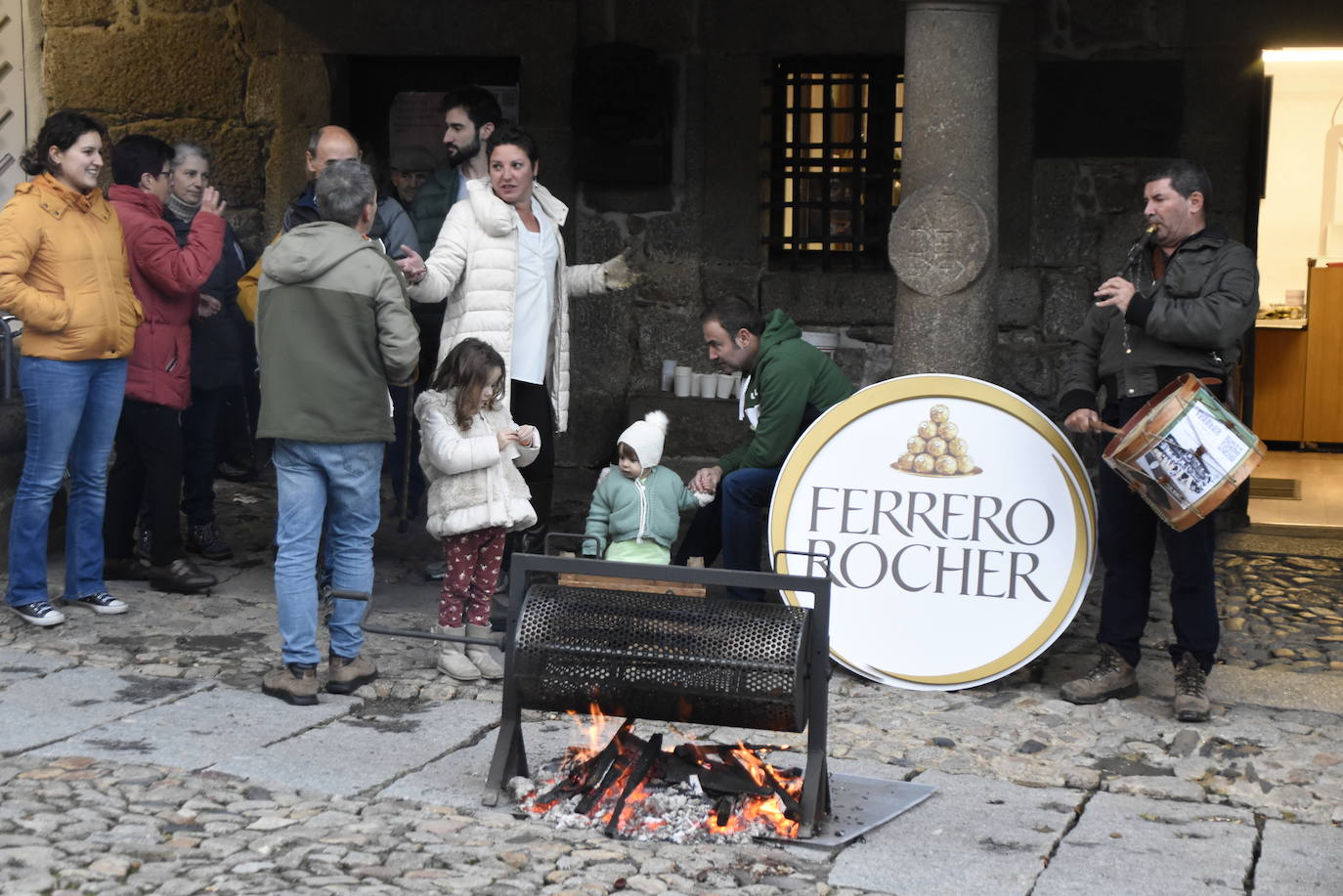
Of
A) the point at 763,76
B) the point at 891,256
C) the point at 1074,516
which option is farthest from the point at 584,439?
the point at 1074,516

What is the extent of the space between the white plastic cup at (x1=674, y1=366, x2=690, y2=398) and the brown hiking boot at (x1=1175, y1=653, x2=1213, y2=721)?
3.65m

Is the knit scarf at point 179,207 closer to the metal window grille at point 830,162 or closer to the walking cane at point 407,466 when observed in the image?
the walking cane at point 407,466

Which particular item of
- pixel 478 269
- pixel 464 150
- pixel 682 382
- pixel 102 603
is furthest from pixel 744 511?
pixel 682 382

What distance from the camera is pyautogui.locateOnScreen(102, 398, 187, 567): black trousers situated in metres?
6.57

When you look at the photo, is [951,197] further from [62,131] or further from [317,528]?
[62,131]

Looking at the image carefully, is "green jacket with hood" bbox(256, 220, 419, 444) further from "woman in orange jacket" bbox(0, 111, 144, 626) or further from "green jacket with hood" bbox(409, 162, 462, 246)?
"green jacket with hood" bbox(409, 162, 462, 246)

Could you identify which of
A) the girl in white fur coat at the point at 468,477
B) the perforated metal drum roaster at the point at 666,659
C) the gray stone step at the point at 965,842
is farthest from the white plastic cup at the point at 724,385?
the perforated metal drum roaster at the point at 666,659

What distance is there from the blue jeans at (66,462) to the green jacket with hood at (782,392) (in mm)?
2221

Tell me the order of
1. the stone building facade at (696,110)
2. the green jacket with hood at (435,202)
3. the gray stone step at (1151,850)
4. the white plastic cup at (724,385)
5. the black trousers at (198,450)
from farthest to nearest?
the white plastic cup at (724,385) → the stone building facade at (696,110) → the black trousers at (198,450) → the green jacket with hood at (435,202) → the gray stone step at (1151,850)

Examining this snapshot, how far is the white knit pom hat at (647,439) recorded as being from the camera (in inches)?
228

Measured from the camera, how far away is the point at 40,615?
240 inches

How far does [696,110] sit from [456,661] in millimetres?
3907

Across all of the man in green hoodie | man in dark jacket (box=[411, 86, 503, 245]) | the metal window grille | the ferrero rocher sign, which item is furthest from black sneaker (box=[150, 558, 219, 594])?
the metal window grille

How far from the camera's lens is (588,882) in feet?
12.8
